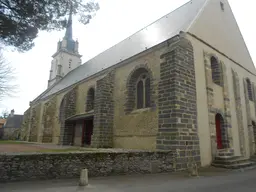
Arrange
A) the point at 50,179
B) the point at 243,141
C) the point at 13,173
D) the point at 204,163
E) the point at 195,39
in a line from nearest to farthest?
1. the point at 13,173
2. the point at 50,179
3. the point at 204,163
4. the point at 195,39
5. the point at 243,141

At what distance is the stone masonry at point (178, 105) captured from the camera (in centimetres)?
715

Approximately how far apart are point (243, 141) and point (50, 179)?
10.3 m

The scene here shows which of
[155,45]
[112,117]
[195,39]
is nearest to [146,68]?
[155,45]

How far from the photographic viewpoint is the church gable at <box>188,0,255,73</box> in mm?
10094

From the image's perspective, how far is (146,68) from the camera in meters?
9.83

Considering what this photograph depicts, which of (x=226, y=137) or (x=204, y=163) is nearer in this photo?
(x=204, y=163)

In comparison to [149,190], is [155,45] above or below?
above

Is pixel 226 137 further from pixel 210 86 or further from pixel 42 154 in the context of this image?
pixel 42 154

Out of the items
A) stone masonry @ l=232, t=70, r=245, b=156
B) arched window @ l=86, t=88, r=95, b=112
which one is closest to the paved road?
stone masonry @ l=232, t=70, r=245, b=156

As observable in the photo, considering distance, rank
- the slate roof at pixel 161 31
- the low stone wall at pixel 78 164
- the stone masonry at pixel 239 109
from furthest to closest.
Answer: the stone masonry at pixel 239 109, the slate roof at pixel 161 31, the low stone wall at pixel 78 164

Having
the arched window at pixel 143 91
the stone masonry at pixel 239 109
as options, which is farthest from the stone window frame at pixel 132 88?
the stone masonry at pixel 239 109

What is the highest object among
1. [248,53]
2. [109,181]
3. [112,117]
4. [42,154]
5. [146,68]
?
[248,53]

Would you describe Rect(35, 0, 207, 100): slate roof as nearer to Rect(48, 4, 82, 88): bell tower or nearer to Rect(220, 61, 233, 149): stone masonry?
Rect(220, 61, 233, 149): stone masonry

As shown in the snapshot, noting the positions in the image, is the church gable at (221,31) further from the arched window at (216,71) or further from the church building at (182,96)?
the arched window at (216,71)
